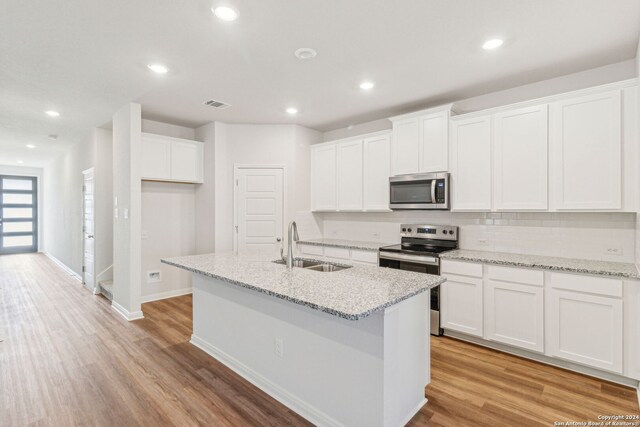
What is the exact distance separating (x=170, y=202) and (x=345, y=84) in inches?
130

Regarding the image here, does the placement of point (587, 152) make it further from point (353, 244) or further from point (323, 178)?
point (323, 178)

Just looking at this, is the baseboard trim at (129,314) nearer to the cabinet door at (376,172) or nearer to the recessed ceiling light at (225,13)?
Answer: the cabinet door at (376,172)

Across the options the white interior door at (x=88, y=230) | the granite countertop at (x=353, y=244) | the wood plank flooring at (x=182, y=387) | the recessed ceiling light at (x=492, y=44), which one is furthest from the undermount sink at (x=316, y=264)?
the white interior door at (x=88, y=230)

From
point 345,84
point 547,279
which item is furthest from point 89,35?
point 547,279

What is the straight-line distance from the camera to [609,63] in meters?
2.92

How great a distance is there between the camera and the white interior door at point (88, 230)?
5.38 metres

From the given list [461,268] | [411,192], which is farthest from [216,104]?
[461,268]

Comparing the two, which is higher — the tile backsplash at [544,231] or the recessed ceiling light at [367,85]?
the recessed ceiling light at [367,85]

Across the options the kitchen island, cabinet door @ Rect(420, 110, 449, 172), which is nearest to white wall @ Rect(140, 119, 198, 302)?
the kitchen island

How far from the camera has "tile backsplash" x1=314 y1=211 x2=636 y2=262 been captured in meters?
2.88

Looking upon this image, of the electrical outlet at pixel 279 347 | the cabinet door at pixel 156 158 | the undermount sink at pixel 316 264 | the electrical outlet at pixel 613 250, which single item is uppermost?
the cabinet door at pixel 156 158

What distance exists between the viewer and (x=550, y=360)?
282 centimetres

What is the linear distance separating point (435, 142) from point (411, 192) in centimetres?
63

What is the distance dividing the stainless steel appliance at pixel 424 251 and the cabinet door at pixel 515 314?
20.5 inches
